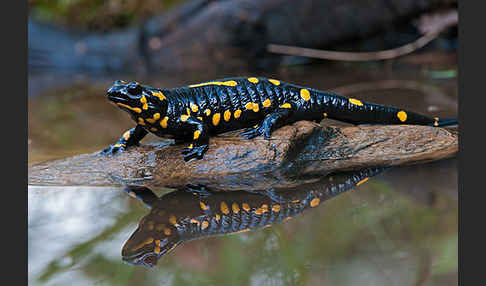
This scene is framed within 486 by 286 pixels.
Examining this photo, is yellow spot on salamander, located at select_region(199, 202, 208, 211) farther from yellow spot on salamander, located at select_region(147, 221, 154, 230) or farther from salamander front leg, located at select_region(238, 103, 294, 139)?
salamander front leg, located at select_region(238, 103, 294, 139)

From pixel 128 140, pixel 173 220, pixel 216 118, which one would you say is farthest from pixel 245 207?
pixel 128 140

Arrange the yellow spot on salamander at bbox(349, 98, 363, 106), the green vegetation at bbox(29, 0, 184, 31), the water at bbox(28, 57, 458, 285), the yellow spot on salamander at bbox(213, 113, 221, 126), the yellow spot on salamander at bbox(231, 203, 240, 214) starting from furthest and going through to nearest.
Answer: the green vegetation at bbox(29, 0, 184, 31) < the yellow spot on salamander at bbox(349, 98, 363, 106) < the yellow spot on salamander at bbox(213, 113, 221, 126) < the yellow spot on salamander at bbox(231, 203, 240, 214) < the water at bbox(28, 57, 458, 285)

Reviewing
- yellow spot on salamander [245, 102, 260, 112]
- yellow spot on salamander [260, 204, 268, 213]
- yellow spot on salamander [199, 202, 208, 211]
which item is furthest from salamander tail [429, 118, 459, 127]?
yellow spot on salamander [199, 202, 208, 211]

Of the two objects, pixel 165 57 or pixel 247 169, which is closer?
pixel 247 169

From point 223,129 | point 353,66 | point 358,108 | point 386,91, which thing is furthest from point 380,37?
point 223,129

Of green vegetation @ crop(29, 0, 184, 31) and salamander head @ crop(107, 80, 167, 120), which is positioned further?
green vegetation @ crop(29, 0, 184, 31)

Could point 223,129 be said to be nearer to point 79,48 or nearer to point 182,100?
point 182,100

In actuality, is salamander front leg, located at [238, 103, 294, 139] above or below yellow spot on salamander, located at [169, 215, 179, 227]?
above

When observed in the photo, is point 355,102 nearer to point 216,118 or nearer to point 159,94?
point 216,118
